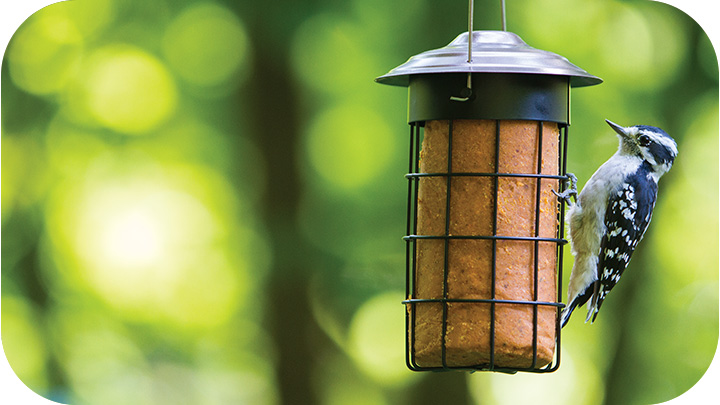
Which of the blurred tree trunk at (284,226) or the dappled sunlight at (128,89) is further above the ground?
the dappled sunlight at (128,89)

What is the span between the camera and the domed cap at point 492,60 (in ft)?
8.49

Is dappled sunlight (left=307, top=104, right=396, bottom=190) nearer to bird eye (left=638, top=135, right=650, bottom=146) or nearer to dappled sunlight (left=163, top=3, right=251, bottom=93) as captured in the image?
dappled sunlight (left=163, top=3, right=251, bottom=93)

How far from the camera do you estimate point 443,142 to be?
2820 mm

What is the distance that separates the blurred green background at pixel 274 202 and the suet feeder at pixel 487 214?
467cm

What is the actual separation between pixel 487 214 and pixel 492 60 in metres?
0.47

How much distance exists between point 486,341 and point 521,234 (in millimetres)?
344

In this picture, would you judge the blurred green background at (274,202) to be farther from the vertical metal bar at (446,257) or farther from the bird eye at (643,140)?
the vertical metal bar at (446,257)

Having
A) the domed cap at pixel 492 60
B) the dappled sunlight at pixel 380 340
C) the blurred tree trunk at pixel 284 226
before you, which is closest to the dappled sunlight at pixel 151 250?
the blurred tree trunk at pixel 284 226

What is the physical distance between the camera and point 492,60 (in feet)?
8.61

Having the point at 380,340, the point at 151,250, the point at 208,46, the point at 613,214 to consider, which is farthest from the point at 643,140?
the point at 208,46

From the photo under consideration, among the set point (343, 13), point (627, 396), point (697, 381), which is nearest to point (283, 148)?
point (343, 13)

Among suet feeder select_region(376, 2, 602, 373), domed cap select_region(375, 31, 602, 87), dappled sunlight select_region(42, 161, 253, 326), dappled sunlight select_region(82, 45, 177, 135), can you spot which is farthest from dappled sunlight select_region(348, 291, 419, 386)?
domed cap select_region(375, 31, 602, 87)

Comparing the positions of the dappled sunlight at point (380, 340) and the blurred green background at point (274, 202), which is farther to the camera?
the dappled sunlight at point (380, 340)

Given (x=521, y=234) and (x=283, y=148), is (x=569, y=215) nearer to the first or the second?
(x=521, y=234)
